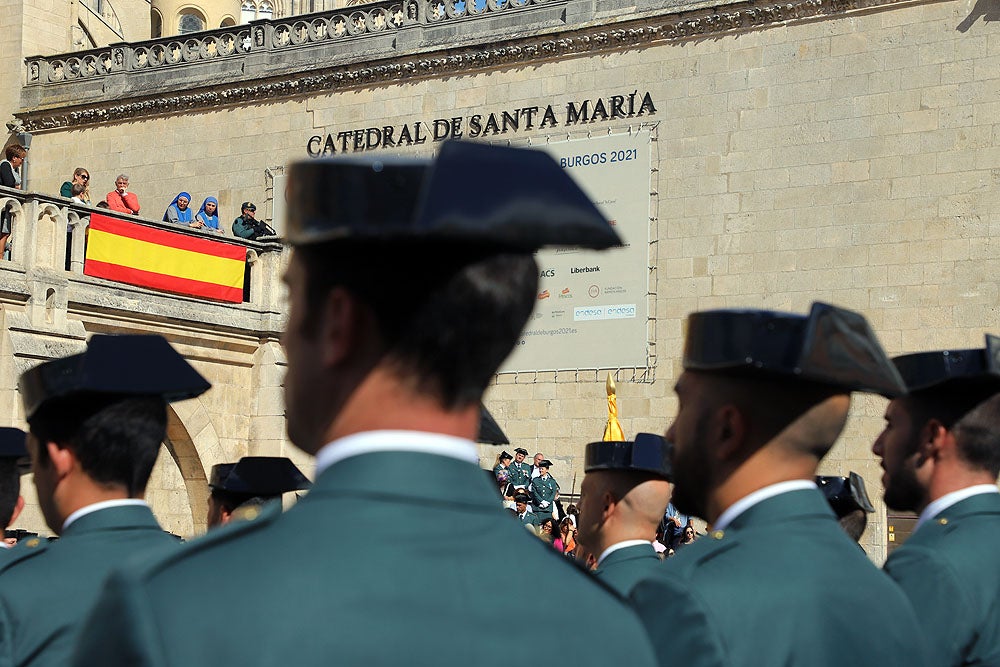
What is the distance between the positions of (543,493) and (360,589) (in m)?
16.6

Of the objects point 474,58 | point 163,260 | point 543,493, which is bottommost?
point 543,493

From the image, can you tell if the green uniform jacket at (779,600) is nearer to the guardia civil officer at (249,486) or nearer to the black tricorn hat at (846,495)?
the guardia civil officer at (249,486)

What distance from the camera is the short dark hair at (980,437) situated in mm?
4066

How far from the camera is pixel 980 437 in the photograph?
408 centimetres

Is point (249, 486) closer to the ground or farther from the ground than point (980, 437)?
closer to the ground

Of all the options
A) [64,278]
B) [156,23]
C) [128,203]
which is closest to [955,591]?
[64,278]

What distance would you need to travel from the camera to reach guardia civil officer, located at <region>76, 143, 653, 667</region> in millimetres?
1656

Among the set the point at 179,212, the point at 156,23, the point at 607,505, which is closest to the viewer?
the point at 607,505

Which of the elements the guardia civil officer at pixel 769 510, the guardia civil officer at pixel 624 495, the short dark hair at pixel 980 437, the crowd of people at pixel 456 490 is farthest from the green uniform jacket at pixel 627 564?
the guardia civil officer at pixel 769 510

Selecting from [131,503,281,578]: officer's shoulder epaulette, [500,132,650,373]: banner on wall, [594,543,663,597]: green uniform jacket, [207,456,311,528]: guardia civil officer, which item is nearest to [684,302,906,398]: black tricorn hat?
[131,503,281,578]: officer's shoulder epaulette

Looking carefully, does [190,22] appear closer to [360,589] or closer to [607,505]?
[607,505]

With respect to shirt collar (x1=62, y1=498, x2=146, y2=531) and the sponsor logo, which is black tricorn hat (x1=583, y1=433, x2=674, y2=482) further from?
the sponsor logo

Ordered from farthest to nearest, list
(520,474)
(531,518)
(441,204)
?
(520,474), (531,518), (441,204)

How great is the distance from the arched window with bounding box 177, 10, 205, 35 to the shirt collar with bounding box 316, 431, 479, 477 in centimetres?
3891
